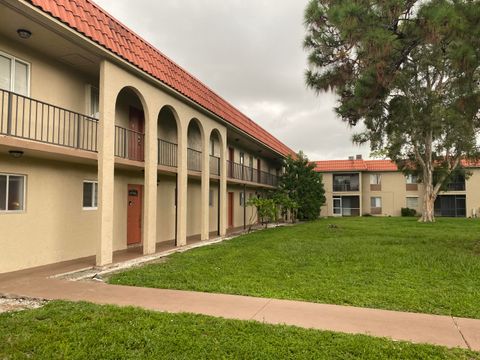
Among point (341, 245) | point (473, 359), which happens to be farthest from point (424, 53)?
point (473, 359)

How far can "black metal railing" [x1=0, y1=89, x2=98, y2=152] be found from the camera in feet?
27.3

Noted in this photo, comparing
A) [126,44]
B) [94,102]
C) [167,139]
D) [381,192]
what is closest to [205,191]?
[167,139]

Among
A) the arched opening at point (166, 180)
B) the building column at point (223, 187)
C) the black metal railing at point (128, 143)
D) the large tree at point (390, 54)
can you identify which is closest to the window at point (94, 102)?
the black metal railing at point (128, 143)

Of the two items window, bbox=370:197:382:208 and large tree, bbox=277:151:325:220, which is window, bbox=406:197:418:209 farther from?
large tree, bbox=277:151:325:220

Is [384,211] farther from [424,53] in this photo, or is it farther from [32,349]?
[32,349]

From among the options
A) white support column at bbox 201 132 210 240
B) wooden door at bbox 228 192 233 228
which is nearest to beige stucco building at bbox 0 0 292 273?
white support column at bbox 201 132 210 240

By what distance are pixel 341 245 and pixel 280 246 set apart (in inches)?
84.4

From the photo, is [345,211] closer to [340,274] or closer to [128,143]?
[128,143]

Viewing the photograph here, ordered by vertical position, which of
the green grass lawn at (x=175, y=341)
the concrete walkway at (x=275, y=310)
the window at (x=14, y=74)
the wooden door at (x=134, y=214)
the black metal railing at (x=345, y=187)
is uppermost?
the window at (x=14, y=74)

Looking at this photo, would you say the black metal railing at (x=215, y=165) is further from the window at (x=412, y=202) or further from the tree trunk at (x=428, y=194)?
the window at (x=412, y=202)

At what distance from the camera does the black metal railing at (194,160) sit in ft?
54.3

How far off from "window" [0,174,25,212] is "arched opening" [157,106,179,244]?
5.76 metres

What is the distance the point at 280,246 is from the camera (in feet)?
44.0

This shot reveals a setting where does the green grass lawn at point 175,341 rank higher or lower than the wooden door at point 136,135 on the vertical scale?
lower
